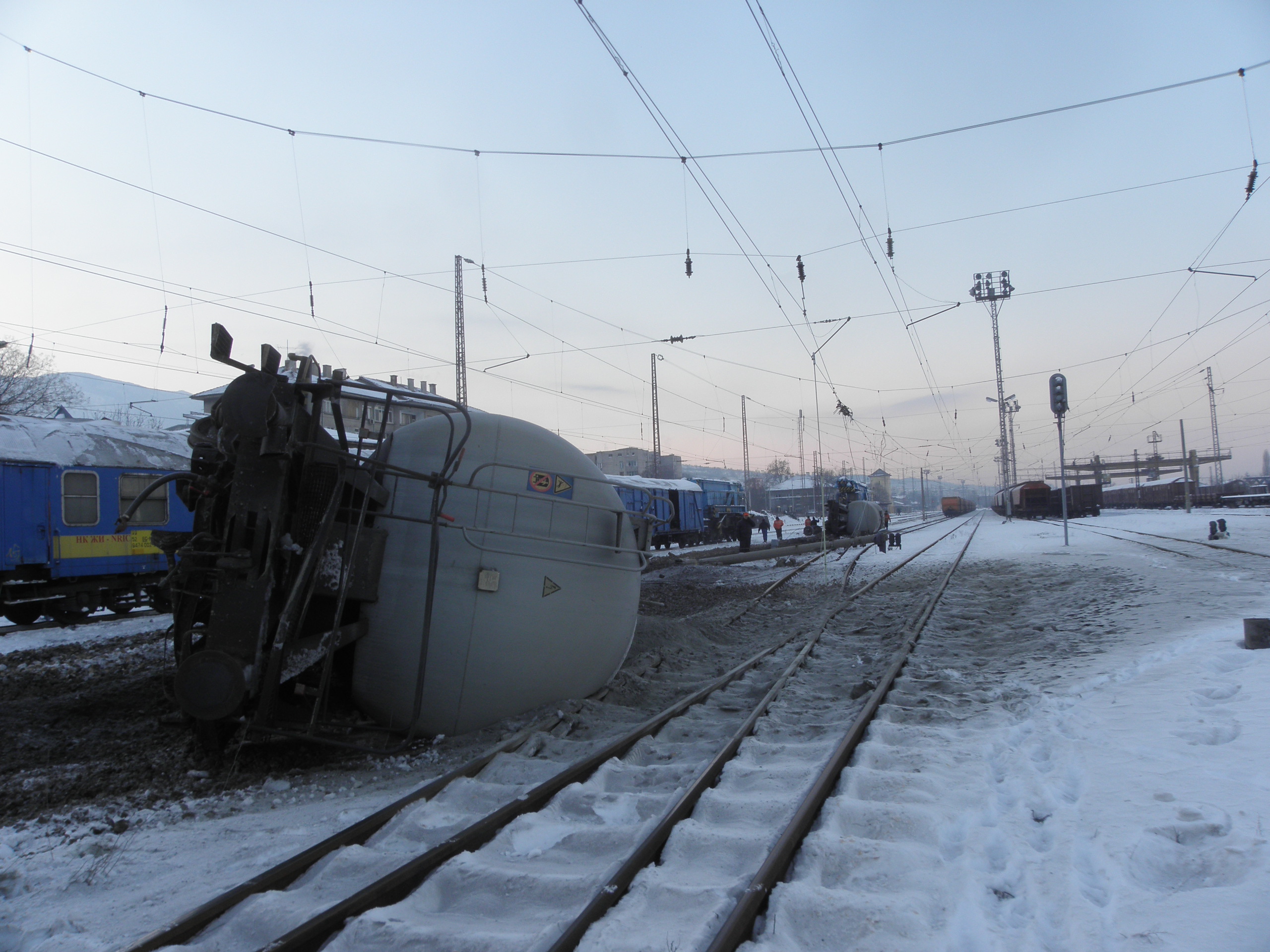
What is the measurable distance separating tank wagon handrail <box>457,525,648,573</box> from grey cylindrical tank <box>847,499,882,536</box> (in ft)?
113

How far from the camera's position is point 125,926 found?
3.42 metres

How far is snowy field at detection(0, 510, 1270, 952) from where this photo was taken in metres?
3.17

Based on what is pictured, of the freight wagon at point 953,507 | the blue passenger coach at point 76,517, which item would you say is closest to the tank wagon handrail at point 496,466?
the blue passenger coach at point 76,517

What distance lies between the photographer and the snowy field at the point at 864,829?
3.17 m

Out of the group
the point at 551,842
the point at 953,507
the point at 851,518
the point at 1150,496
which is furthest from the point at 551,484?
the point at 953,507

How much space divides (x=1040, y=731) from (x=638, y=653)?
5.22 m

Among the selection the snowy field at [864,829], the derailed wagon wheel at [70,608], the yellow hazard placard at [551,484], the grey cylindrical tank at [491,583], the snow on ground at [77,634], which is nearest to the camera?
the snowy field at [864,829]

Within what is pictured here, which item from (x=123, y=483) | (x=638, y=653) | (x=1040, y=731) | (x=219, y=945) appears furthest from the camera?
(x=123, y=483)

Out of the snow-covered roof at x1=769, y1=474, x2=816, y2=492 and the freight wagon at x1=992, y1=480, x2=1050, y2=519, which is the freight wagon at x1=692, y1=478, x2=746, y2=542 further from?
the snow-covered roof at x1=769, y1=474, x2=816, y2=492

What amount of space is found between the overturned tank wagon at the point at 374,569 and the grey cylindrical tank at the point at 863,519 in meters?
34.9

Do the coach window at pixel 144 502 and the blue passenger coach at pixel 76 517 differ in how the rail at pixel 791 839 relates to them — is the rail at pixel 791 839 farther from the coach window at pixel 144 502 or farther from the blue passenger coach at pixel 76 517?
the coach window at pixel 144 502

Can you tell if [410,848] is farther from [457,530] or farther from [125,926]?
[457,530]

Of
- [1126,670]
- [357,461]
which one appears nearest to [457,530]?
[357,461]

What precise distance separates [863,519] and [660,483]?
40.9 ft
